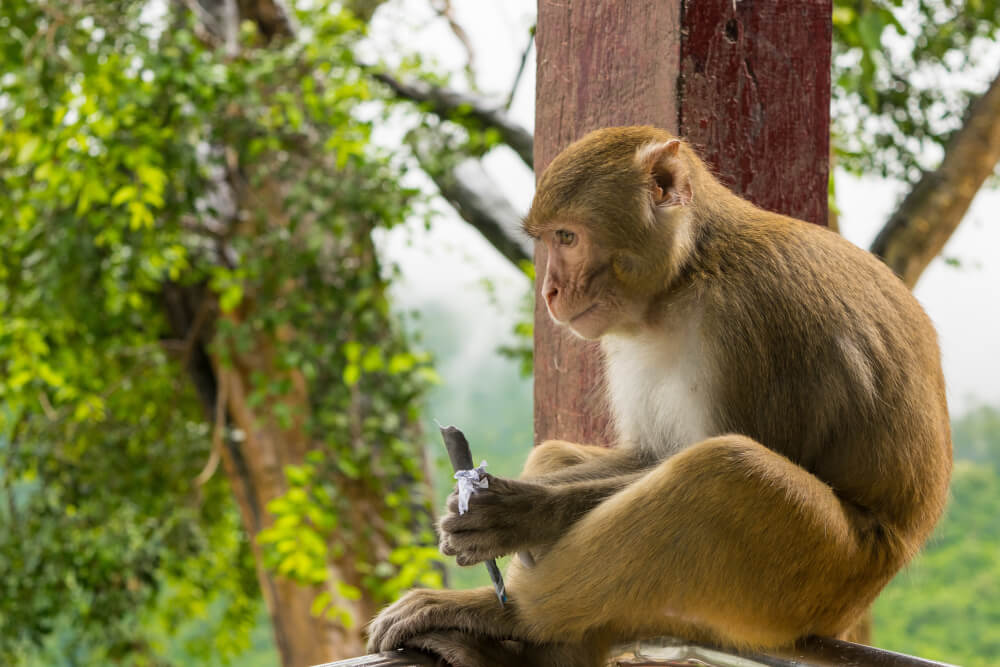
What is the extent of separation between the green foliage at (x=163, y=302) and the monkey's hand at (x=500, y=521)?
6.98 feet

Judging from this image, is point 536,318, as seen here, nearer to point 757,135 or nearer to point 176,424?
point 757,135

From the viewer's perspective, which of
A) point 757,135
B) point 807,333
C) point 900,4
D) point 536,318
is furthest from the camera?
point 900,4

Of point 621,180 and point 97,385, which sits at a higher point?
point 621,180

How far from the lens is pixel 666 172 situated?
172 cm

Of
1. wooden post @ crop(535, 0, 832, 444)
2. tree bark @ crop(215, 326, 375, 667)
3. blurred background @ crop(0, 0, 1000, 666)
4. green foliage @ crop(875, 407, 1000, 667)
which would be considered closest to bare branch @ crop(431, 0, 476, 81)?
blurred background @ crop(0, 0, 1000, 666)

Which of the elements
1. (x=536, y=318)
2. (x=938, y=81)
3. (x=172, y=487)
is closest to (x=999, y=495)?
(x=938, y=81)

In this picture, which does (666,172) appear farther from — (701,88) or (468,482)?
(468,482)

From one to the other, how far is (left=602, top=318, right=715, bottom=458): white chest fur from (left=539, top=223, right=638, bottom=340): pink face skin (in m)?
0.07

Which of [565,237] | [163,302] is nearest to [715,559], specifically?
[565,237]

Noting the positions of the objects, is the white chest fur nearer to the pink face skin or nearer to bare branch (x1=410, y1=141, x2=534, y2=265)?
the pink face skin

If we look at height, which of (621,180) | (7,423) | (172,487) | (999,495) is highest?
(621,180)

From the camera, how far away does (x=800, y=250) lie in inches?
67.6

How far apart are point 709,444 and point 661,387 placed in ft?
0.76

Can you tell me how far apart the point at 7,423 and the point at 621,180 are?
443 centimetres
